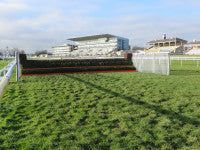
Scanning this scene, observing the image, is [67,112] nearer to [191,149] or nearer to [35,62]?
[191,149]

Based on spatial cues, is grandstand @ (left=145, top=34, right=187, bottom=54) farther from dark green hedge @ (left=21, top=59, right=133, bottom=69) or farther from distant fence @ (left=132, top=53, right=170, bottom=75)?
dark green hedge @ (left=21, top=59, right=133, bottom=69)

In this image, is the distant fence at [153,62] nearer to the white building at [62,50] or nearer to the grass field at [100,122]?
the grass field at [100,122]

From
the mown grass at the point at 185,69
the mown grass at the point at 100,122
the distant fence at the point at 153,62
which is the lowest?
the mown grass at the point at 100,122

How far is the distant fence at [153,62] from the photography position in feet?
40.4

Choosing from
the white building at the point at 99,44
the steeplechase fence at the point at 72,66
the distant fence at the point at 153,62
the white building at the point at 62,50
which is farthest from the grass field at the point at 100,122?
the white building at the point at 62,50

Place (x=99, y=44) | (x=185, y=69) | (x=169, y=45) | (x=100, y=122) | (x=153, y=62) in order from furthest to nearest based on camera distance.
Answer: (x=99, y=44) < (x=169, y=45) < (x=185, y=69) < (x=153, y=62) < (x=100, y=122)

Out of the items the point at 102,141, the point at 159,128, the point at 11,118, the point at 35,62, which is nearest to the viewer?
the point at 102,141

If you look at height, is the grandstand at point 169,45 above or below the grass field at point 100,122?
above

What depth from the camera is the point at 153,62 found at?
13828mm

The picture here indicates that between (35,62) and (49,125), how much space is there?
10947 millimetres

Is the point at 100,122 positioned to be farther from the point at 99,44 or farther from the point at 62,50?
the point at 62,50

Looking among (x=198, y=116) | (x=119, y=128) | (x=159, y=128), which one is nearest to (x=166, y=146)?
(x=159, y=128)

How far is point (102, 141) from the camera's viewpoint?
2.82 metres

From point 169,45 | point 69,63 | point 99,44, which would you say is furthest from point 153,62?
point 99,44
